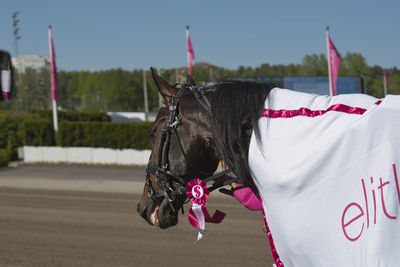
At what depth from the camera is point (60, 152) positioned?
2017cm

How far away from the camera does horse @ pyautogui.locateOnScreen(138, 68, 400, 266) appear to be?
210cm

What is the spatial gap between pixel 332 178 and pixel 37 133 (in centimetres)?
2006

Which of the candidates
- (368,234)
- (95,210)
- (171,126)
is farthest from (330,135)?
(95,210)

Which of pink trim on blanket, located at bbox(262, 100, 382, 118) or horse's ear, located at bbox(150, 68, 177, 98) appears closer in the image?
pink trim on blanket, located at bbox(262, 100, 382, 118)

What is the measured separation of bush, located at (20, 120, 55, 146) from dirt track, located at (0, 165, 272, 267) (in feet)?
28.0

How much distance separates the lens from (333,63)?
16438mm

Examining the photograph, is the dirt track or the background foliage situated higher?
the background foliage

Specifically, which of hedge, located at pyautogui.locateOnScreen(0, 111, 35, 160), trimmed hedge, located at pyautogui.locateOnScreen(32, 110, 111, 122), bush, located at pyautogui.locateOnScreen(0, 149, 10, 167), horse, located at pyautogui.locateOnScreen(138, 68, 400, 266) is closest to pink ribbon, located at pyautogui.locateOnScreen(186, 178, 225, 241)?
horse, located at pyautogui.locateOnScreen(138, 68, 400, 266)

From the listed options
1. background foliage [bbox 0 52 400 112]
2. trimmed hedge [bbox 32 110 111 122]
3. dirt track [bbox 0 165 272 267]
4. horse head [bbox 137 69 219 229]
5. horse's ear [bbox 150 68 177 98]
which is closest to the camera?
horse head [bbox 137 69 219 229]

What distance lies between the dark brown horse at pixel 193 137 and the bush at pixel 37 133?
18.7 m

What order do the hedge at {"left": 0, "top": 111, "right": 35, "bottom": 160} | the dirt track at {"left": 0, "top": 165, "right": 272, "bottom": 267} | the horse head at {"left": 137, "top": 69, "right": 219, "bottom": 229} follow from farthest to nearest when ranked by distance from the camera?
the hedge at {"left": 0, "top": 111, "right": 35, "bottom": 160} → the dirt track at {"left": 0, "top": 165, "right": 272, "bottom": 267} → the horse head at {"left": 137, "top": 69, "right": 219, "bottom": 229}

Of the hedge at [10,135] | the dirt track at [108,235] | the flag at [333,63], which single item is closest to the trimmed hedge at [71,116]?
the hedge at [10,135]

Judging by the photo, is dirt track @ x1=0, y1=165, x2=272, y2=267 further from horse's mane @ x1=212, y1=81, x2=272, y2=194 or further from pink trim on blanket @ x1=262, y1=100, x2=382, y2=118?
pink trim on blanket @ x1=262, y1=100, x2=382, y2=118

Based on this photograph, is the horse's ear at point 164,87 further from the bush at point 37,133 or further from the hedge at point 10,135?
the hedge at point 10,135
